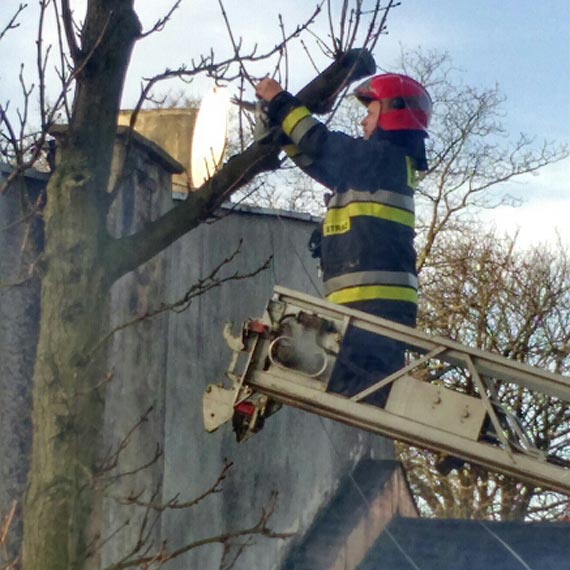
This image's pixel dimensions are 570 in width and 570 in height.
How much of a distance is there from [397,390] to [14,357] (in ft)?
7.42

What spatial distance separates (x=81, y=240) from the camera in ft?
16.2

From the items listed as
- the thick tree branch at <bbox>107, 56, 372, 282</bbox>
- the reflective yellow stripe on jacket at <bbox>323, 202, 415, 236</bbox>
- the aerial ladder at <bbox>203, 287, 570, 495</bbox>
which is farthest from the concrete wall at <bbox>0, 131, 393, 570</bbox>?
the reflective yellow stripe on jacket at <bbox>323, 202, 415, 236</bbox>

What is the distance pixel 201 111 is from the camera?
24.1ft

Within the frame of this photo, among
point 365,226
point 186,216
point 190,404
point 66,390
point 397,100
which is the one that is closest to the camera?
point 66,390

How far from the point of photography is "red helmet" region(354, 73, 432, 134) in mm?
5926

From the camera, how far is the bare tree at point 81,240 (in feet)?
15.3

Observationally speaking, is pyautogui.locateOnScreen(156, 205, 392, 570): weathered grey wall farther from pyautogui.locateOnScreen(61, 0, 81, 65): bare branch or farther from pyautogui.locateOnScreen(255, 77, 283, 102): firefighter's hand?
pyautogui.locateOnScreen(61, 0, 81, 65): bare branch

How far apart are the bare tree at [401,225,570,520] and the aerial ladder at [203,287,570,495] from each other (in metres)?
12.8

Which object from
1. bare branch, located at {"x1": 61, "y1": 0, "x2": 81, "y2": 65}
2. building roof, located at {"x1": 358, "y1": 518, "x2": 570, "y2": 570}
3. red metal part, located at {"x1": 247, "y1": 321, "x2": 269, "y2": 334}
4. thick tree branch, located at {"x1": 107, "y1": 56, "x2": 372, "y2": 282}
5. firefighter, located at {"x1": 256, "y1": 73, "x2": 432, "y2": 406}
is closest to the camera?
bare branch, located at {"x1": 61, "y1": 0, "x2": 81, "y2": 65}

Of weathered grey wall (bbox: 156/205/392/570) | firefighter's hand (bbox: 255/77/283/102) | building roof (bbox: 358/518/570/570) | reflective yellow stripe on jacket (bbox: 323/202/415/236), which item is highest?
firefighter's hand (bbox: 255/77/283/102)

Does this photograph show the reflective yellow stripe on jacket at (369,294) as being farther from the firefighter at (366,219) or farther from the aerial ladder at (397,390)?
the aerial ladder at (397,390)

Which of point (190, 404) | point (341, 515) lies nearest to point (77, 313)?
point (190, 404)

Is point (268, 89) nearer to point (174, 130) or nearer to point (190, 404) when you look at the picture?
point (190, 404)

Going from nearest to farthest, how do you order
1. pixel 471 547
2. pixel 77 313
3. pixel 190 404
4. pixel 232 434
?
pixel 77 313
pixel 190 404
pixel 232 434
pixel 471 547
